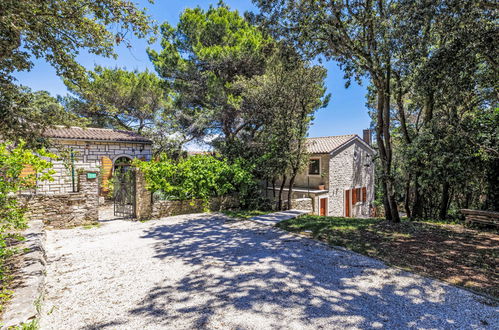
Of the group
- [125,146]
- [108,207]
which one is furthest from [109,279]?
[125,146]

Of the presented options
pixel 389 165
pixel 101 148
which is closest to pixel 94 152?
pixel 101 148

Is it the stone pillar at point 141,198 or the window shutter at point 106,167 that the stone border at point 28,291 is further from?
the window shutter at point 106,167

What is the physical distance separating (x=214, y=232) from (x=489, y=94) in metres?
11.7

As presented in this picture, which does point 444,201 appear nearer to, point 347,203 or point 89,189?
point 347,203

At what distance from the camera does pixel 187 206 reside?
10680 mm

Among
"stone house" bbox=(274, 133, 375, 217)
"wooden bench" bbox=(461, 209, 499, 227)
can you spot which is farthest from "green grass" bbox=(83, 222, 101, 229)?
"wooden bench" bbox=(461, 209, 499, 227)

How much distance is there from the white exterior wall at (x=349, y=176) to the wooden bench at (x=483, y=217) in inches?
344

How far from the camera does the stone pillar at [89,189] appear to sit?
27.8 feet

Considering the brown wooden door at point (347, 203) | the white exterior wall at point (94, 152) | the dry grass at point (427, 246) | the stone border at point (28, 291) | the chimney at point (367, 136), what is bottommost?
the brown wooden door at point (347, 203)

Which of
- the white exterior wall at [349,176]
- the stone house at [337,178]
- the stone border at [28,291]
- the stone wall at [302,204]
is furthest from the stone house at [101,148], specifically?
the white exterior wall at [349,176]

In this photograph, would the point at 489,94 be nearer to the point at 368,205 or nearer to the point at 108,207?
the point at 368,205

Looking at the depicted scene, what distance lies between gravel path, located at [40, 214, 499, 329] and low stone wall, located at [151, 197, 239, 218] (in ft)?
10.2

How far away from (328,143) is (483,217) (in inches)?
452

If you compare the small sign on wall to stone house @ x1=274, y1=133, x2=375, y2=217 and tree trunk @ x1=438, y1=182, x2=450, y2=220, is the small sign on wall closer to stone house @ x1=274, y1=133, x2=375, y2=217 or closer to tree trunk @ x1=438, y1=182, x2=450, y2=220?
stone house @ x1=274, y1=133, x2=375, y2=217
